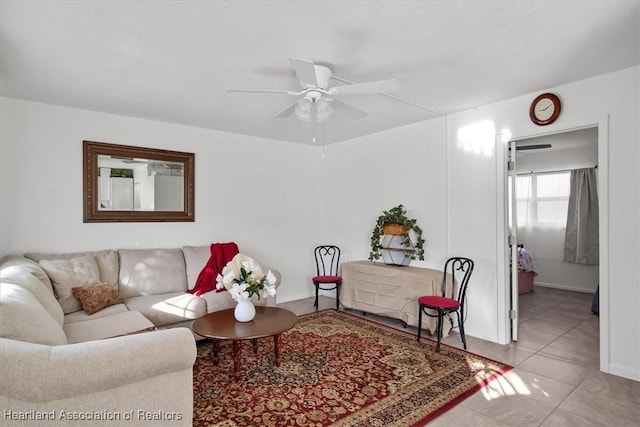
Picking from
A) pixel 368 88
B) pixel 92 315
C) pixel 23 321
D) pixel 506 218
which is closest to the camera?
pixel 23 321

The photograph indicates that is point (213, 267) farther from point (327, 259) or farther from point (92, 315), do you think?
point (327, 259)

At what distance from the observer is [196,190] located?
452cm

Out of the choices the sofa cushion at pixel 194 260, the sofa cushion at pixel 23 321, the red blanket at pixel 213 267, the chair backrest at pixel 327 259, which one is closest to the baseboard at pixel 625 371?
the chair backrest at pixel 327 259

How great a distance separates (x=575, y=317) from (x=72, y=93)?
6.43 m

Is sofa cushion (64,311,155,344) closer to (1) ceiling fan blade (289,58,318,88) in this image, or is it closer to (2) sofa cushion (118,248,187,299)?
(2) sofa cushion (118,248,187,299)

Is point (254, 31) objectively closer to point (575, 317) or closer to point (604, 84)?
point (604, 84)

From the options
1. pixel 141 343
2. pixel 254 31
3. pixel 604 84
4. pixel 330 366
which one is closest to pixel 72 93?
pixel 254 31

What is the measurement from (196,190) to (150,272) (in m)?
1.22

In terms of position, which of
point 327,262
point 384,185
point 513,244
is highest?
point 384,185

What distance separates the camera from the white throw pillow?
10.2 ft

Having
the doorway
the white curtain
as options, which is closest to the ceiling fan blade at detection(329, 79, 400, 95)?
the doorway

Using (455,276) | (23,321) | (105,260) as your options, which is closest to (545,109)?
(455,276)

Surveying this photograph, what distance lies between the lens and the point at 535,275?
6.61 meters

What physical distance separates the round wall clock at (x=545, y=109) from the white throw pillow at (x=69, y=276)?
4.59 m
